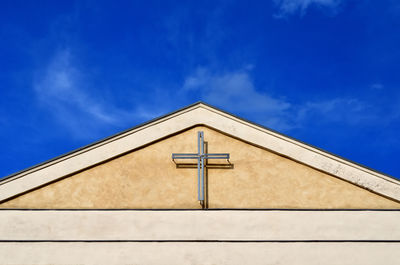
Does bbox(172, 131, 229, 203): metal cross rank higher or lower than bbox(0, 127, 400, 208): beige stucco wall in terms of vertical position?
higher

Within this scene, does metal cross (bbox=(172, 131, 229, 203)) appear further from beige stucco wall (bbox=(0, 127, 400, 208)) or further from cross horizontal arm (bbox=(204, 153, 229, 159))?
beige stucco wall (bbox=(0, 127, 400, 208))

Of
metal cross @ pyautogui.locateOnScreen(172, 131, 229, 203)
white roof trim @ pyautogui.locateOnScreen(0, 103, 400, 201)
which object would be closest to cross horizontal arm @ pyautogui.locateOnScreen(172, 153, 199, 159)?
metal cross @ pyautogui.locateOnScreen(172, 131, 229, 203)

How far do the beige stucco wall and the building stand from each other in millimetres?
25

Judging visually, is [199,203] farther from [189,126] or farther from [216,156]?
[189,126]
